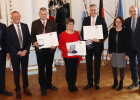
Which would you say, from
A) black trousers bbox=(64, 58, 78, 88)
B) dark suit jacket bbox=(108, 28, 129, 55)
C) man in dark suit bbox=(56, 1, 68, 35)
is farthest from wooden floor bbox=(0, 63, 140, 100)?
man in dark suit bbox=(56, 1, 68, 35)

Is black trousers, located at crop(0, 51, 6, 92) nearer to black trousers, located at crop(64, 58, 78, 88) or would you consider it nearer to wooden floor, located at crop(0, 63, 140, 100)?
wooden floor, located at crop(0, 63, 140, 100)

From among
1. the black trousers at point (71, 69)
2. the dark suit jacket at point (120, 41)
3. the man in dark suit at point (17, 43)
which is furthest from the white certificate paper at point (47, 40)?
the dark suit jacket at point (120, 41)

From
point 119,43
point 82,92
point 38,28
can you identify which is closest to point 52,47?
point 38,28

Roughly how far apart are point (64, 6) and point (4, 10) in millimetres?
2003

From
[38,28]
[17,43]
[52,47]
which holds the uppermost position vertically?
[38,28]

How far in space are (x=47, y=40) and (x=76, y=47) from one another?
61 cm

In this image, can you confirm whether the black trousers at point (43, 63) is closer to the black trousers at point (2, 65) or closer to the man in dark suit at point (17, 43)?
the man in dark suit at point (17, 43)

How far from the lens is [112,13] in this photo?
8258 millimetres

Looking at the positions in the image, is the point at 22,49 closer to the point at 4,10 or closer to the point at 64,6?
the point at 4,10

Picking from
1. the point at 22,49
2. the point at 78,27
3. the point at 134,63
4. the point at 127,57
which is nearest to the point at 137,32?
the point at 127,57

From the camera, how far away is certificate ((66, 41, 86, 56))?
473cm

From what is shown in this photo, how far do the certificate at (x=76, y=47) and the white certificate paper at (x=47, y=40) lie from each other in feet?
0.93

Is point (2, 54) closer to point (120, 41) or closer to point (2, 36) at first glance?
point (2, 36)

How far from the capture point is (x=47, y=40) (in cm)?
461
